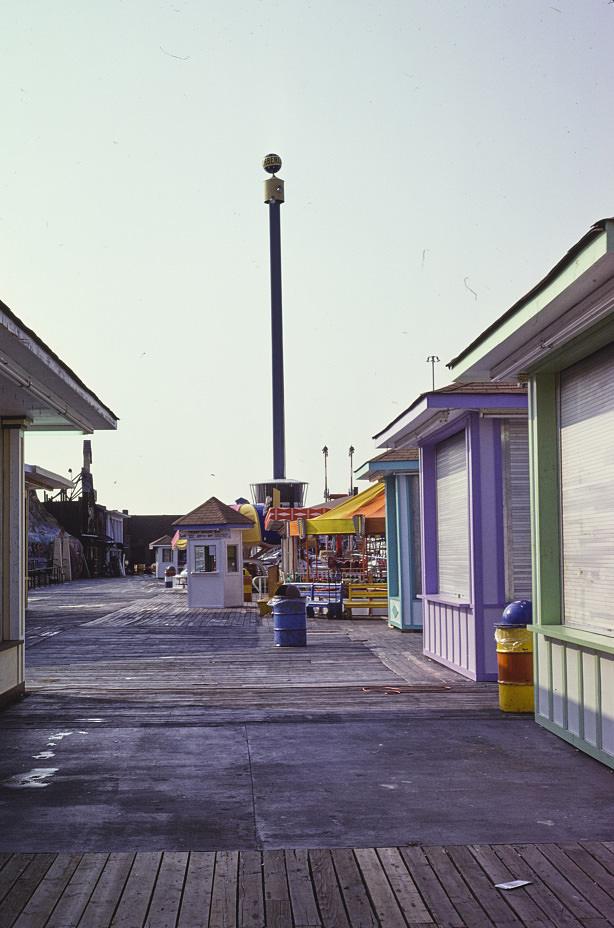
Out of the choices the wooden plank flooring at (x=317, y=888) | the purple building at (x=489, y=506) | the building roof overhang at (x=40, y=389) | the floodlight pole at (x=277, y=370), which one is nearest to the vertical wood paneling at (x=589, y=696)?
the wooden plank flooring at (x=317, y=888)

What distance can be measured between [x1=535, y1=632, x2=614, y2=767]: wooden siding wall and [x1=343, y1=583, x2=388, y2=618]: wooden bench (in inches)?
534

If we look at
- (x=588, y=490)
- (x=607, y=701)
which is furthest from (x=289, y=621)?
(x=607, y=701)

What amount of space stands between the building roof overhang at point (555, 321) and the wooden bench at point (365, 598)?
13475 mm

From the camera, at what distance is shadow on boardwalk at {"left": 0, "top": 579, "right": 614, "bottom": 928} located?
4113 mm

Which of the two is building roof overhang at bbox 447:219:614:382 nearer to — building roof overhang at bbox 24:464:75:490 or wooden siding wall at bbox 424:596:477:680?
wooden siding wall at bbox 424:596:477:680

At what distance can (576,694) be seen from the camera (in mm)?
7125

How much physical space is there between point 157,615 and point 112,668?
1027cm

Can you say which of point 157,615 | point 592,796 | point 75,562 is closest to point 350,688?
point 592,796

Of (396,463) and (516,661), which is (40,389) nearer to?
(516,661)

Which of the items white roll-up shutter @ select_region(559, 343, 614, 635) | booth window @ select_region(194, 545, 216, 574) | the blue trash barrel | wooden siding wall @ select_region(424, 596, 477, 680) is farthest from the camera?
booth window @ select_region(194, 545, 216, 574)

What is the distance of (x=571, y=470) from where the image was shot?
7727 mm

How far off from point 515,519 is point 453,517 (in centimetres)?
130

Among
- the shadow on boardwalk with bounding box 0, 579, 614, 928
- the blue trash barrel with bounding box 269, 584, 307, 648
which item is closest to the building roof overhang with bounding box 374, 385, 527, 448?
the shadow on boardwalk with bounding box 0, 579, 614, 928

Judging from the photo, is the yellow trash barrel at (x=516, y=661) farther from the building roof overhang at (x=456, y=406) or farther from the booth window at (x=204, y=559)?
the booth window at (x=204, y=559)
